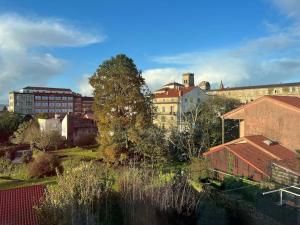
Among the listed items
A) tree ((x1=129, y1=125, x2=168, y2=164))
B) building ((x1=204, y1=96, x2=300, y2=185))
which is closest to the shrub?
tree ((x1=129, y1=125, x2=168, y2=164))

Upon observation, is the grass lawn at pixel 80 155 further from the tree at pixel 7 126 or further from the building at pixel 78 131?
the tree at pixel 7 126

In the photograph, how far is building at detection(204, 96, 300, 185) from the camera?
20.6 m

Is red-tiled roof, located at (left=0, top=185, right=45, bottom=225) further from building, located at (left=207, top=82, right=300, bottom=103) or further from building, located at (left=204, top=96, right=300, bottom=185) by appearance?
building, located at (left=207, top=82, right=300, bottom=103)

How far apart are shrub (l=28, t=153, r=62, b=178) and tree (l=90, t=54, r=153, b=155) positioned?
22.4 feet

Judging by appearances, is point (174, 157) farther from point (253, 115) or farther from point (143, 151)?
point (253, 115)

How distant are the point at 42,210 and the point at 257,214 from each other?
9403 millimetres

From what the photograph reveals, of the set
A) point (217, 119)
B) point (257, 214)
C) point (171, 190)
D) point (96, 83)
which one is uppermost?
point (96, 83)

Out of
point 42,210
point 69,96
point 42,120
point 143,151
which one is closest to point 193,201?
point 42,210

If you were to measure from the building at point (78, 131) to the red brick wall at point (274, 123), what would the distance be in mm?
29619

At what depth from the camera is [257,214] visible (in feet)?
48.7

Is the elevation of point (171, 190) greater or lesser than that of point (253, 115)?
lesser

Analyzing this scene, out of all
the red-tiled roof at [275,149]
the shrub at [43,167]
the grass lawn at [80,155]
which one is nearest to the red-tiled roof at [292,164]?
the red-tiled roof at [275,149]

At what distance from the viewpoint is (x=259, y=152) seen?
24047 millimetres

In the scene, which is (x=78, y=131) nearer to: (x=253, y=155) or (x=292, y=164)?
(x=253, y=155)
